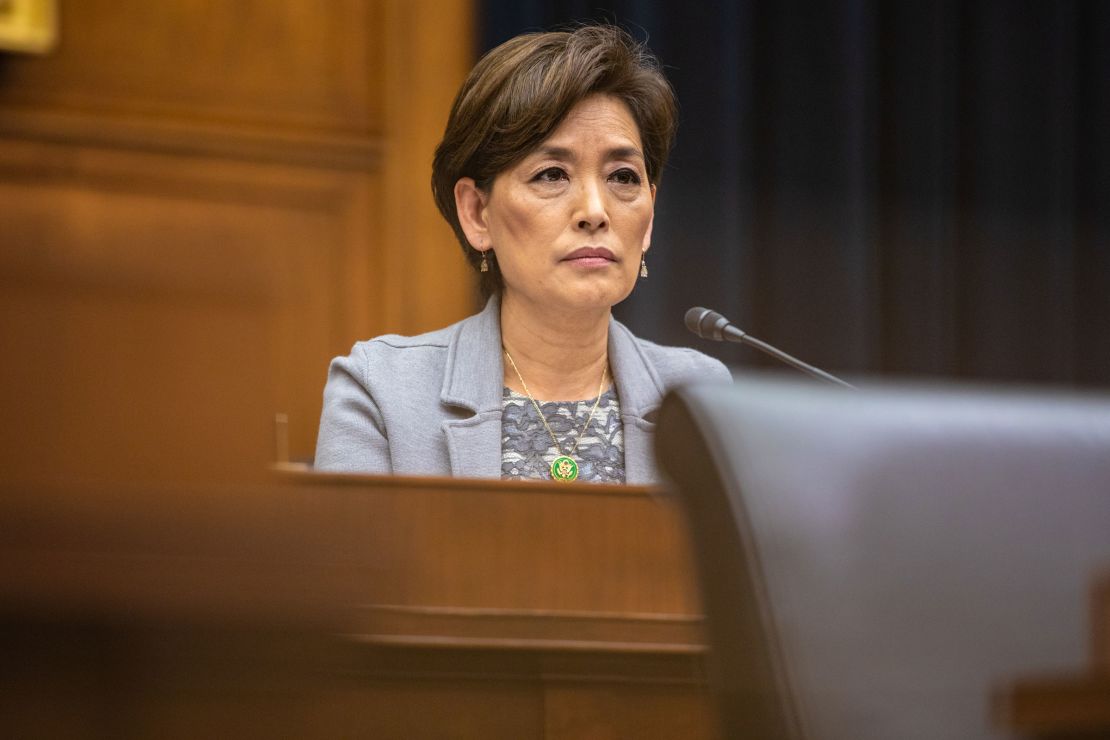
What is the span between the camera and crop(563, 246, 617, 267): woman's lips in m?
1.87

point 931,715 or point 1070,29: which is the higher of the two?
point 1070,29

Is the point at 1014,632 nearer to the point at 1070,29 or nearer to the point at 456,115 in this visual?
the point at 456,115

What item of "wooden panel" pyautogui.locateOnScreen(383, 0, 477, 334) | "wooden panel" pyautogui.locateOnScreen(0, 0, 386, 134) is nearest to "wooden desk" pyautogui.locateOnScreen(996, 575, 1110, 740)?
"wooden panel" pyautogui.locateOnScreen(383, 0, 477, 334)

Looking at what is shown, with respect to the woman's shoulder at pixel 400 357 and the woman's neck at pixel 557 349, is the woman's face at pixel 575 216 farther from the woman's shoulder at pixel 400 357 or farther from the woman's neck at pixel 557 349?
the woman's shoulder at pixel 400 357

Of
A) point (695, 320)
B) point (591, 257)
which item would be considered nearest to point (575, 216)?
point (591, 257)

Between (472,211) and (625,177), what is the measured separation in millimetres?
219

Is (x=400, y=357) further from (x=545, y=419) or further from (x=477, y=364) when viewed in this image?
(x=545, y=419)

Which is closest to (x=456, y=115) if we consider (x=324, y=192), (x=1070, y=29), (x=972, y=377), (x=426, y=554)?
(x=324, y=192)

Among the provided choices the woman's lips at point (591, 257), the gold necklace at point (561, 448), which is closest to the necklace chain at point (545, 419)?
the gold necklace at point (561, 448)

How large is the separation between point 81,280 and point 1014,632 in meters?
0.44

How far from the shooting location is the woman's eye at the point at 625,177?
191cm

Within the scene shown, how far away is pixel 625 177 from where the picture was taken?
192 centimetres

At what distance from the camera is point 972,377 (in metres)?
3.13

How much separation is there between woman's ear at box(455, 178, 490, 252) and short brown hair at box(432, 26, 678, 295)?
1 centimetres
